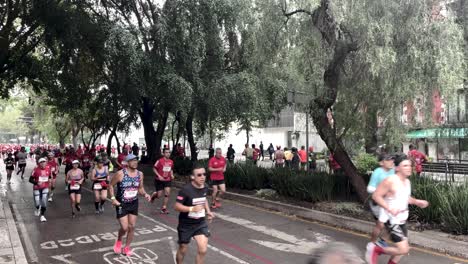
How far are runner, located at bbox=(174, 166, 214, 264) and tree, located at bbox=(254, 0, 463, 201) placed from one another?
478 cm

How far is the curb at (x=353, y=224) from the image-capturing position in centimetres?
765

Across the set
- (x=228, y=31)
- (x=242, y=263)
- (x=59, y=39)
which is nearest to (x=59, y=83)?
(x=59, y=39)

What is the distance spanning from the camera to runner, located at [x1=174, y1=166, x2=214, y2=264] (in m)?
6.06

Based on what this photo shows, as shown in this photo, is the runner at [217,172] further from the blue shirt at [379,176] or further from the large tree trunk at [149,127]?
the large tree trunk at [149,127]

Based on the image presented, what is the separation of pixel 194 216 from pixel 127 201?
2.05 m

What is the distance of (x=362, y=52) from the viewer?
378 inches

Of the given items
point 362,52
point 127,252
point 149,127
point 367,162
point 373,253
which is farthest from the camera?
point 149,127

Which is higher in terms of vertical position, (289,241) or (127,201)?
(127,201)

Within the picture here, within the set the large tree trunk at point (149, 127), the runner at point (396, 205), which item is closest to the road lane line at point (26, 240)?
the runner at point (396, 205)

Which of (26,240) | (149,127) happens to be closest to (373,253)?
(26,240)

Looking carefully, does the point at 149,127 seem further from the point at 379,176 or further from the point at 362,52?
the point at 379,176

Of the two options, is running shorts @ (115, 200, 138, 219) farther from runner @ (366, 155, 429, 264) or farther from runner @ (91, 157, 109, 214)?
runner @ (91, 157, 109, 214)

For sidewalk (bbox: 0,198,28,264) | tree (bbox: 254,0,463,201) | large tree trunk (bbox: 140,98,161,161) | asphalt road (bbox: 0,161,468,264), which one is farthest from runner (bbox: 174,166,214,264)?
large tree trunk (bbox: 140,98,161,161)

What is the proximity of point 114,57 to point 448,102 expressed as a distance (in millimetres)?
10305
